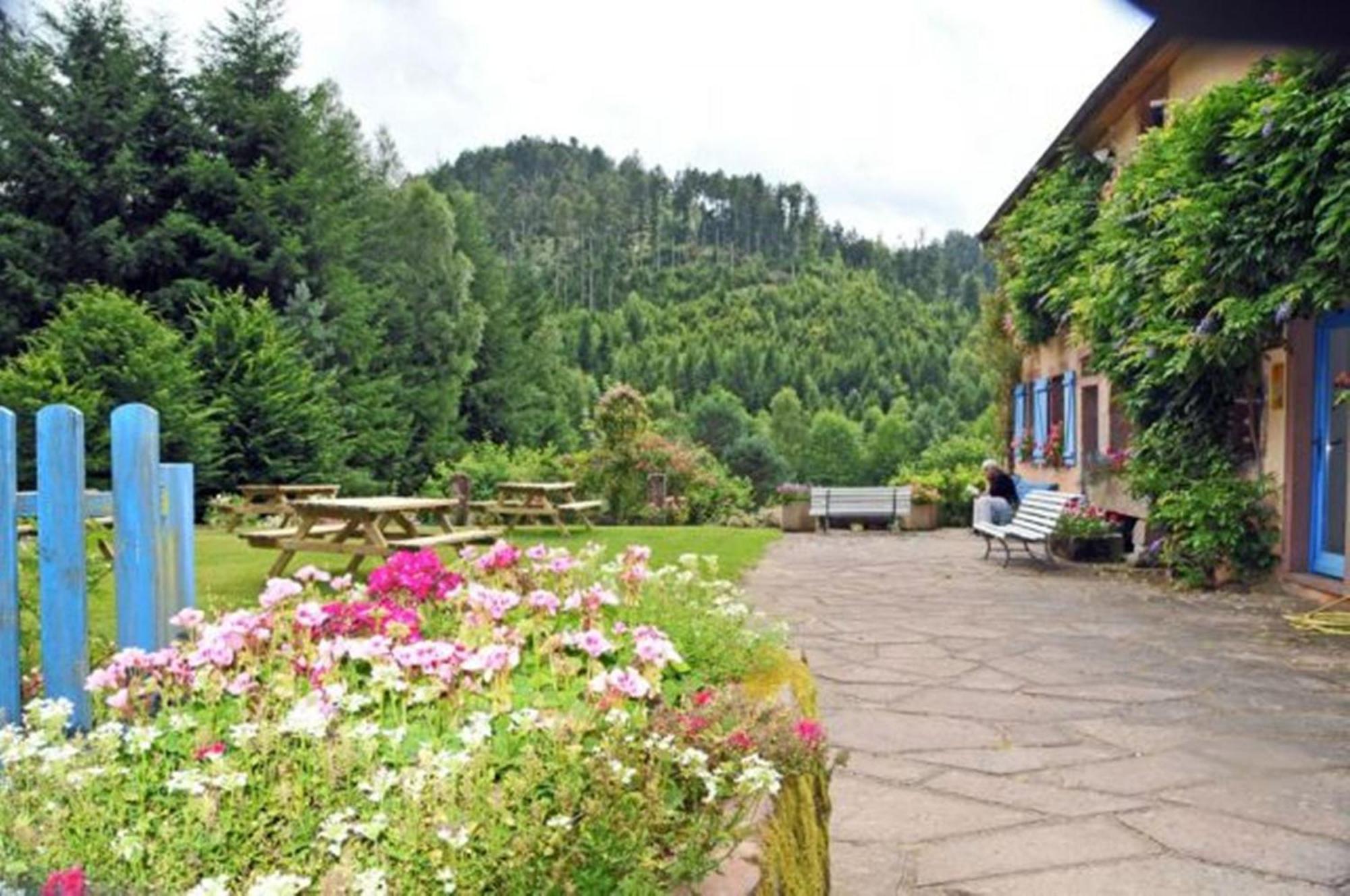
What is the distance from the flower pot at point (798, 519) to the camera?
19.0 metres

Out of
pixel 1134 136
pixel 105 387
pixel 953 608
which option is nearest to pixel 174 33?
pixel 105 387

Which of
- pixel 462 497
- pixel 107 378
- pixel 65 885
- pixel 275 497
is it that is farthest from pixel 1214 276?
pixel 107 378

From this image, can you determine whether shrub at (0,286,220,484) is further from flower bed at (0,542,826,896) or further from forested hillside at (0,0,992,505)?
flower bed at (0,542,826,896)

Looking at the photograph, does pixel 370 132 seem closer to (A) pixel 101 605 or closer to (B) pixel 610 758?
(A) pixel 101 605

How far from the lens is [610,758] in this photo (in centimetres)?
216

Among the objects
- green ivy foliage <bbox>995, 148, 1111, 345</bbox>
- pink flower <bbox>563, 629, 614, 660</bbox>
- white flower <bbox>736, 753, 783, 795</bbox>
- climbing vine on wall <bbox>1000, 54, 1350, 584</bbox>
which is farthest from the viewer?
green ivy foliage <bbox>995, 148, 1111, 345</bbox>

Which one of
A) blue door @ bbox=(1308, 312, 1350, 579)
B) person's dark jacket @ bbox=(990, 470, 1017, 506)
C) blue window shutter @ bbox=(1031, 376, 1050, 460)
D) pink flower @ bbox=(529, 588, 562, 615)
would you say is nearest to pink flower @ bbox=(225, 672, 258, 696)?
pink flower @ bbox=(529, 588, 562, 615)

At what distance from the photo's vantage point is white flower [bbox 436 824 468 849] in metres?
1.80

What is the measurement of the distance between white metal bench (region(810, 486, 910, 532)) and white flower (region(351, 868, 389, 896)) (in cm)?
1684

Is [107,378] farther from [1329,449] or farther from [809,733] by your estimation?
[809,733]

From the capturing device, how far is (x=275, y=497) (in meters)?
15.1

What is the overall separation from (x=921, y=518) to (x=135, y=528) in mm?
17158

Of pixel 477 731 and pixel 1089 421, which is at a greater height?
pixel 1089 421

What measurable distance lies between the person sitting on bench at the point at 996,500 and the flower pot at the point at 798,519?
4499mm
